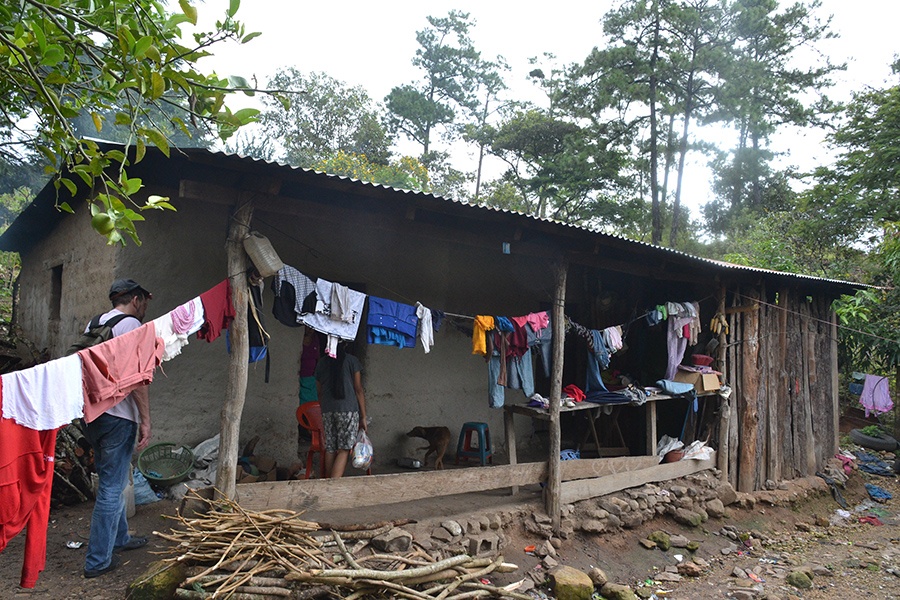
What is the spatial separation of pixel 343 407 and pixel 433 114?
22.6 metres

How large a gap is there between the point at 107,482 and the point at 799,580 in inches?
261

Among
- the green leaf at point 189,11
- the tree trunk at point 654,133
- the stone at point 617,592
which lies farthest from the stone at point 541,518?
the tree trunk at point 654,133

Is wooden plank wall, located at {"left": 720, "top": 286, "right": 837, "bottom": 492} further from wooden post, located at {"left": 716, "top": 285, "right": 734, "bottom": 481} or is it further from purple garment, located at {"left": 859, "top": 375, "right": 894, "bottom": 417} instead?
purple garment, located at {"left": 859, "top": 375, "right": 894, "bottom": 417}

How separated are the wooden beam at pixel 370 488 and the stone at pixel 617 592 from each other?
4.05 feet

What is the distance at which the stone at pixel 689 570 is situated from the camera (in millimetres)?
6098

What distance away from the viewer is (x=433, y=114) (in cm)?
2584

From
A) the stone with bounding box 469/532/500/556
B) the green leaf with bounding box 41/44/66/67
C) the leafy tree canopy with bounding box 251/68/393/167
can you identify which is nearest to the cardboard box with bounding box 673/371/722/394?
the stone with bounding box 469/532/500/556

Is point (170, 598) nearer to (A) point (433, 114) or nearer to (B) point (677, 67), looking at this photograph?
(B) point (677, 67)

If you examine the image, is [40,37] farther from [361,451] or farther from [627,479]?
[627,479]

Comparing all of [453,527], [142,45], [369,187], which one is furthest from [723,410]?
[142,45]

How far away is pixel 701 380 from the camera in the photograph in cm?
785

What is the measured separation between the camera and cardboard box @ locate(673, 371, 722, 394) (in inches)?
308

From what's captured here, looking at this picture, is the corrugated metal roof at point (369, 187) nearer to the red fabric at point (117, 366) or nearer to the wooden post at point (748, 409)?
the wooden post at point (748, 409)

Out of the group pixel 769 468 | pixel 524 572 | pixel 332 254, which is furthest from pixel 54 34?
pixel 769 468
